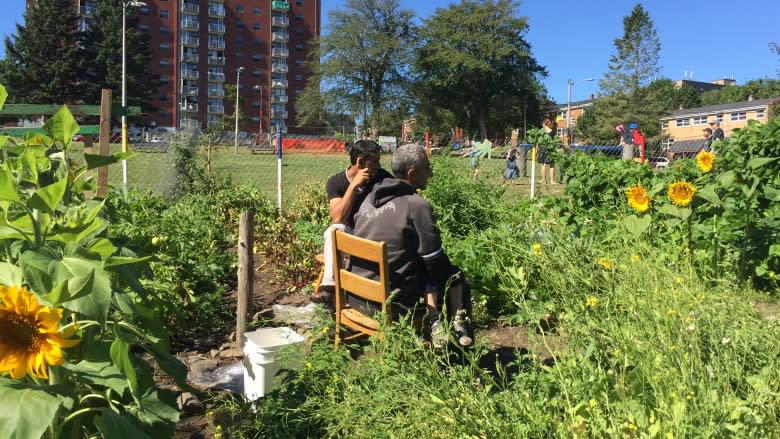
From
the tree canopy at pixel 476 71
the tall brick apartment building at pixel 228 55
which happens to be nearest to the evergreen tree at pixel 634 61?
the tree canopy at pixel 476 71

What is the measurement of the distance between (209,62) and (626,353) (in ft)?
302

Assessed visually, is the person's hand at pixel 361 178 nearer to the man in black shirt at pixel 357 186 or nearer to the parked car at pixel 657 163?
the man in black shirt at pixel 357 186

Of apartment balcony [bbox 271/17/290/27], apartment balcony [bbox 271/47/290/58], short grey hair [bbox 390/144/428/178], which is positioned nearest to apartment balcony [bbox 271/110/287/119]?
apartment balcony [bbox 271/47/290/58]

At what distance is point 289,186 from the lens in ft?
30.8

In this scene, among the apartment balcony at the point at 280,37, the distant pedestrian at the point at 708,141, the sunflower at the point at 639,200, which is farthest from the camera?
the apartment balcony at the point at 280,37

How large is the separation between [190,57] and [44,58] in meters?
27.7

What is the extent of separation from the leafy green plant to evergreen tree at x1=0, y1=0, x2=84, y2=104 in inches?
2489

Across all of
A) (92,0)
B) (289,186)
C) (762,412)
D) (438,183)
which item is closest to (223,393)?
(762,412)

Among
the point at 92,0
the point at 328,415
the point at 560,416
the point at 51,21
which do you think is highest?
the point at 92,0

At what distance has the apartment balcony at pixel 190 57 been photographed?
279 feet

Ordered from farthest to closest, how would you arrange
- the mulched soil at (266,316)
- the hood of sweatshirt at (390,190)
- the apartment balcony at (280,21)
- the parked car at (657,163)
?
the apartment balcony at (280,21) < the parked car at (657,163) < the hood of sweatshirt at (390,190) < the mulched soil at (266,316)

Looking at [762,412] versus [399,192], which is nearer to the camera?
[762,412]

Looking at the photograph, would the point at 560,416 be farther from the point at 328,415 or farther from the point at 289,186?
the point at 289,186

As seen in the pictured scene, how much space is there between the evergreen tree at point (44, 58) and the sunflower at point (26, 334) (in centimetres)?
6369
